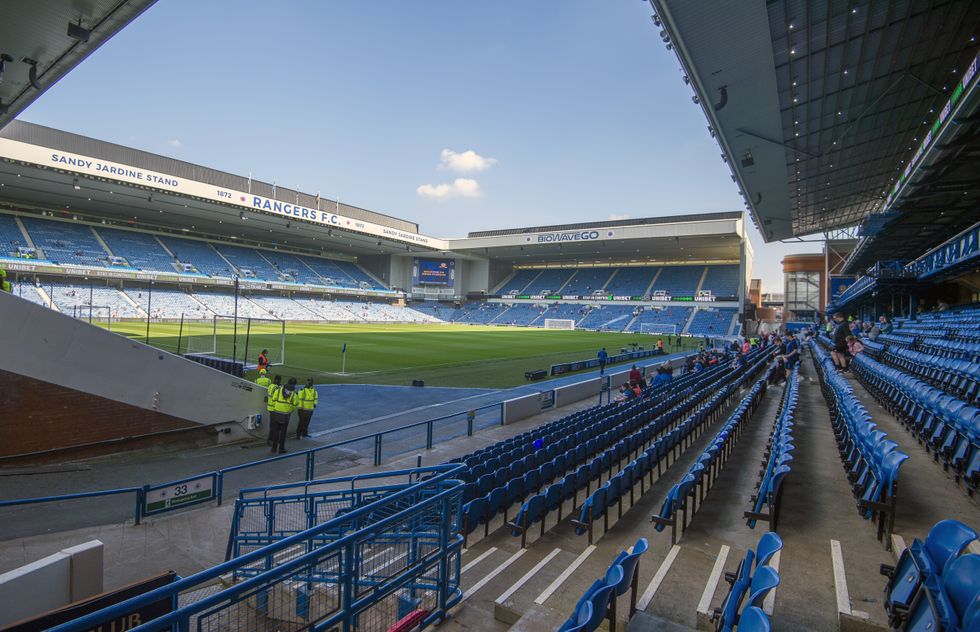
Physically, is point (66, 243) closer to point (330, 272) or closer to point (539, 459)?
point (330, 272)

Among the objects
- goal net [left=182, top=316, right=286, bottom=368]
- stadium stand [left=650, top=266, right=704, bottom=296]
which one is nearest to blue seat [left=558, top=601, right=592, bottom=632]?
goal net [left=182, top=316, right=286, bottom=368]

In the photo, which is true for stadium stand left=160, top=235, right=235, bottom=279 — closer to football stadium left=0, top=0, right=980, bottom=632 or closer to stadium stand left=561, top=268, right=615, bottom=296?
football stadium left=0, top=0, right=980, bottom=632

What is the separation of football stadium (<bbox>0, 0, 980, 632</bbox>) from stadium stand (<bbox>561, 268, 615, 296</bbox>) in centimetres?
4015

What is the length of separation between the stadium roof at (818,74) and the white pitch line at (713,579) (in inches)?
488

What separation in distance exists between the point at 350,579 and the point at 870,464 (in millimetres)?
5533

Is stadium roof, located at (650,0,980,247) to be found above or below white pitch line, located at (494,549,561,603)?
above

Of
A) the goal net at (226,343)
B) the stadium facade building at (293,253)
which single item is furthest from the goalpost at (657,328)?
the goal net at (226,343)

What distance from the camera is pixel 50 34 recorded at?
9.23 m

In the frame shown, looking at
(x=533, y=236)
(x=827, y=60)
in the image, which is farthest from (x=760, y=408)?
(x=533, y=236)

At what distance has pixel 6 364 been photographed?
27.4 ft

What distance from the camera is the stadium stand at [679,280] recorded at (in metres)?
64.8

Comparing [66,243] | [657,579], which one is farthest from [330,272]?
[657,579]

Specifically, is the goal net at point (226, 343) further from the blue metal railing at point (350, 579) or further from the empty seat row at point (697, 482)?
the blue metal railing at point (350, 579)

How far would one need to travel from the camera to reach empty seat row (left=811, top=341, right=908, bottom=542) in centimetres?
432
